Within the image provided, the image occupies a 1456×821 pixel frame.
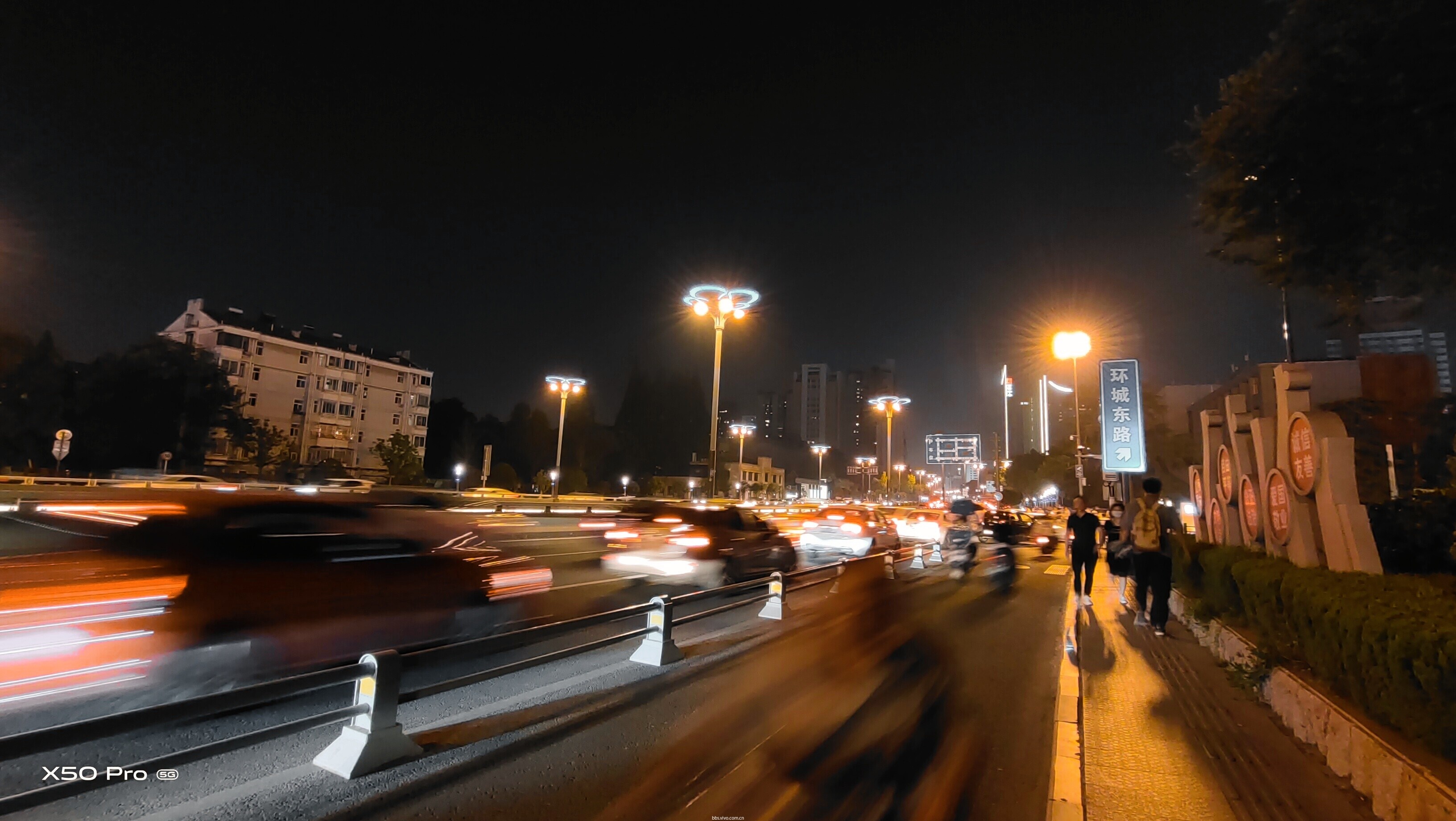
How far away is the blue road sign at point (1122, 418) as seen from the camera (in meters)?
20.5

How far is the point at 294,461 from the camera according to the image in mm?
60969

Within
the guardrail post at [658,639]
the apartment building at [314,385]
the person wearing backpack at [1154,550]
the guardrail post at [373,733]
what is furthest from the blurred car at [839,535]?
the apartment building at [314,385]

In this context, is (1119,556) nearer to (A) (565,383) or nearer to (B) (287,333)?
(A) (565,383)

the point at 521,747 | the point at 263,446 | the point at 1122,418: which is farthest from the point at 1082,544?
the point at 263,446

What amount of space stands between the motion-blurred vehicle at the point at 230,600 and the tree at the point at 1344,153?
34.5 ft

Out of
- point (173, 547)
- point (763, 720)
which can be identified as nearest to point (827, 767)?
point (763, 720)

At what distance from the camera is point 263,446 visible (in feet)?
188

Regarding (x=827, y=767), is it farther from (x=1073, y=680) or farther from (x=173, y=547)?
(x=173, y=547)

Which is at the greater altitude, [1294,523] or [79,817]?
[1294,523]

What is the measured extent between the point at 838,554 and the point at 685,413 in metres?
72.2

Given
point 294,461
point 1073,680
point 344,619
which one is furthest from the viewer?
point 294,461

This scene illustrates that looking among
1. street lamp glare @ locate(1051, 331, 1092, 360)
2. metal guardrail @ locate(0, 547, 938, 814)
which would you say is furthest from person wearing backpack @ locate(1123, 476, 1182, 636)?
street lamp glare @ locate(1051, 331, 1092, 360)

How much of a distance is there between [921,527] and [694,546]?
15.6 m

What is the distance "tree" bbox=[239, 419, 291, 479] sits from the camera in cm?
5738
